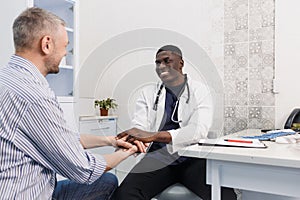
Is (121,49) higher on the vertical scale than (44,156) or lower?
higher

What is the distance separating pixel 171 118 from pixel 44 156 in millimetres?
500

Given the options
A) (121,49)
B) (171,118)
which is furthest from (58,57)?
(171,118)

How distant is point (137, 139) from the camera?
1.03m

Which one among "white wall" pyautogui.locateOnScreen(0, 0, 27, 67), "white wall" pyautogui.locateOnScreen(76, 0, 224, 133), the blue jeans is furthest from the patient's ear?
"white wall" pyautogui.locateOnScreen(0, 0, 27, 67)

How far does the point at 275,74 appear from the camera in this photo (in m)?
1.88

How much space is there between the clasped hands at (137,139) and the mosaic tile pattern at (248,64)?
3.84 feet

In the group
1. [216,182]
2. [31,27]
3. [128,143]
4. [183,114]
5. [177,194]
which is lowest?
[177,194]

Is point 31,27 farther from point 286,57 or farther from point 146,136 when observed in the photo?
point 286,57

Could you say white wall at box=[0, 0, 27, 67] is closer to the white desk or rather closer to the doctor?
the doctor

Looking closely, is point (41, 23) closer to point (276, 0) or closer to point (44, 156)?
point (44, 156)

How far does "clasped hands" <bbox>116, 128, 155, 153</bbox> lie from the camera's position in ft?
3.34

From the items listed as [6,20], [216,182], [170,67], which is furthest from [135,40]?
[6,20]

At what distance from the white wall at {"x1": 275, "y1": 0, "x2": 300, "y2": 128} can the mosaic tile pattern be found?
38mm

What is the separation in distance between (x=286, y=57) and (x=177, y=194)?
47.9 inches
